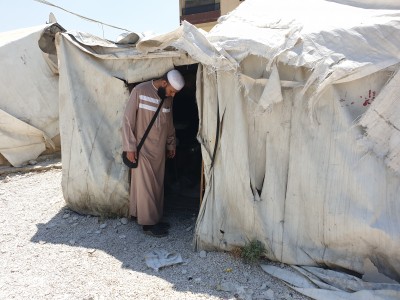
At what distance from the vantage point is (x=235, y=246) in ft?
10.9

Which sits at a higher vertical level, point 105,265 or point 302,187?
point 302,187

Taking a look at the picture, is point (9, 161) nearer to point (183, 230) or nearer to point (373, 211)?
point (183, 230)

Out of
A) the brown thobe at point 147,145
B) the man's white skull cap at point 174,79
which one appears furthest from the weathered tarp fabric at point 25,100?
the man's white skull cap at point 174,79

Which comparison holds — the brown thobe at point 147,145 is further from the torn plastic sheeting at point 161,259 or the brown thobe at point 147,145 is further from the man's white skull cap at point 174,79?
→ the torn plastic sheeting at point 161,259

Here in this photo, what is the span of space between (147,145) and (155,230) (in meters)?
0.87

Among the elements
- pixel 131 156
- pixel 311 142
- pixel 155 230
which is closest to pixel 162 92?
pixel 131 156

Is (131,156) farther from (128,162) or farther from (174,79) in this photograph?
(174,79)

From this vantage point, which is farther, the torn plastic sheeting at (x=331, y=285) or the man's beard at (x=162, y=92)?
the man's beard at (x=162, y=92)

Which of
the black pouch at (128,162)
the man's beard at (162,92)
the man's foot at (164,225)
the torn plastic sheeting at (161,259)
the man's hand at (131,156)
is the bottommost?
the man's foot at (164,225)

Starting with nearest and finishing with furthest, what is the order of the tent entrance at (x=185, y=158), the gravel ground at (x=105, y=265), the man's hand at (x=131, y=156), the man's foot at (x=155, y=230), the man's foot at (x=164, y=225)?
the gravel ground at (x=105, y=265), the man's hand at (x=131, y=156), the man's foot at (x=155, y=230), the man's foot at (x=164, y=225), the tent entrance at (x=185, y=158)

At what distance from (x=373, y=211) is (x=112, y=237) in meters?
2.46

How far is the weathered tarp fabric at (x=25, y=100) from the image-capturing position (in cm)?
658

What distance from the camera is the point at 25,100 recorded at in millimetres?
6789

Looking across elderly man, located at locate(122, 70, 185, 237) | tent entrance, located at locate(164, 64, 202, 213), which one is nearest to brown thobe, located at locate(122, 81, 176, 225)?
elderly man, located at locate(122, 70, 185, 237)
